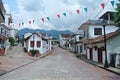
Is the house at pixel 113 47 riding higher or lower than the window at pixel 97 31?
lower

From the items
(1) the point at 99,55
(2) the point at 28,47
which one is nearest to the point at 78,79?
(1) the point at 99,55

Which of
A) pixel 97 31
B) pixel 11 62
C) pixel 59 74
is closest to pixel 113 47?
pixel 11 62

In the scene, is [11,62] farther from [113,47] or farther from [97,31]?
[97,31]

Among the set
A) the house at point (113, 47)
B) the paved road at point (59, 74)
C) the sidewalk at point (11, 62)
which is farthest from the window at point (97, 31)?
the paved road at point (59, 74)

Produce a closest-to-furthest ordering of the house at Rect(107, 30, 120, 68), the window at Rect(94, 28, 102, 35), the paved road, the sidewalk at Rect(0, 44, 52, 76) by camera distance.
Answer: the paved road
the sidewalk at Rect(0, 44, 52, 76)
the house at Rect(107, 30, 120, 68)
the window at Rect(94, 28, 102, 35)

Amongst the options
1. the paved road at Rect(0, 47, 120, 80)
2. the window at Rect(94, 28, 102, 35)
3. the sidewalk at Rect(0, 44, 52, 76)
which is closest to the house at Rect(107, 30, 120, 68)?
the paved road at Rect(0, 47, 120, 80)

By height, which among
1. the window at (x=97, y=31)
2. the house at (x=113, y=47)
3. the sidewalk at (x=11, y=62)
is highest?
the window at (x=97, y=31)

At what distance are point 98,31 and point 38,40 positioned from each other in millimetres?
18506

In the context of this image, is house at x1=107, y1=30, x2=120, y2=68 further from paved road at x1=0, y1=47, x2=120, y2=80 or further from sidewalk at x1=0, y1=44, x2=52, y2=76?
sidewalk at x1=0, y1=44, x2=52, y2=76

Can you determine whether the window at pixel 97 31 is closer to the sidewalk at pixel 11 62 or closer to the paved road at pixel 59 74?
the sidewalk at pixel 11 62

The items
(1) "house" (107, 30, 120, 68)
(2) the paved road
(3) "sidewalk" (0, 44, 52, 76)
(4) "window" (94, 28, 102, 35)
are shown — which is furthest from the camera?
(4) "window" (94, 28, 102, 35)

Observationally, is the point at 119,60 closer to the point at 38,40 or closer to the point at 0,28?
the point at 0,28

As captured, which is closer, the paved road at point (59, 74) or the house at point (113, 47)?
the paved road at point (59, 74)

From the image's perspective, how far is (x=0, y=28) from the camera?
2287 inches
